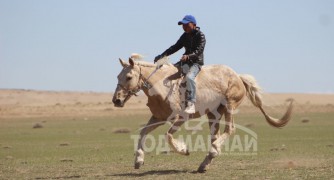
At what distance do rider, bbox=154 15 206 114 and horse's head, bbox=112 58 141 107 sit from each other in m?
0.91

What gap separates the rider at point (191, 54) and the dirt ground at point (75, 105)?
224 cm

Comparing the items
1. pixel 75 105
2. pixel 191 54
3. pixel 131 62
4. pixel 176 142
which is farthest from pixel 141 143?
pixel 75 105

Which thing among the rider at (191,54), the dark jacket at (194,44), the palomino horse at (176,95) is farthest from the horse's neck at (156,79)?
the dark jacket at (194,44)

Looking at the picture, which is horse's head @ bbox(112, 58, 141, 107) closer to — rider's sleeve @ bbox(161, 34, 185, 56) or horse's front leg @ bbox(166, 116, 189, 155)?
rider's sleeve @ bbox(161, 34, 185, 56)

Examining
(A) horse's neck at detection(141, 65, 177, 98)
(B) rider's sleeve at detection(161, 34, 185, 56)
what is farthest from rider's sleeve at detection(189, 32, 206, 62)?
(A) horse's neck at detection(141, 65, 177, 98)

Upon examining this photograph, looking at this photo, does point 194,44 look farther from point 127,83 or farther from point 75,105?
point 75,105

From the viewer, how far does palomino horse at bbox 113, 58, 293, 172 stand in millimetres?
12508

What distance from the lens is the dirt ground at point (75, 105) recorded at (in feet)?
195

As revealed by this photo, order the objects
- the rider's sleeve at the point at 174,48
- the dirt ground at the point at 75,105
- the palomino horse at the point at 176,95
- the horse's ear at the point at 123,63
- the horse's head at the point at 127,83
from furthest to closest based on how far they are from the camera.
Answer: the dirt ground at the point at 75,105
the rider's sleeve at the point at 174,48
the horse's ear at the point at 123,63
the palomino horse at the point at 176,95
the horse's head at the point at 127,83

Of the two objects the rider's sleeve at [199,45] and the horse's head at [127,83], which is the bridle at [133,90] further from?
the rider's sleeve at [199,45]

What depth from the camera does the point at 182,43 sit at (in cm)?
1306

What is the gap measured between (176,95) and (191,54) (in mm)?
812

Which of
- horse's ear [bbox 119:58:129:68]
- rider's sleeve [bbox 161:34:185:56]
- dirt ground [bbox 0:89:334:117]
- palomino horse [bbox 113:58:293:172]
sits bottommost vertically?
dirt ground [bbox 0:89:334:117]

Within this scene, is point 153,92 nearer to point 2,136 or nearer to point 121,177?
point 121,177
